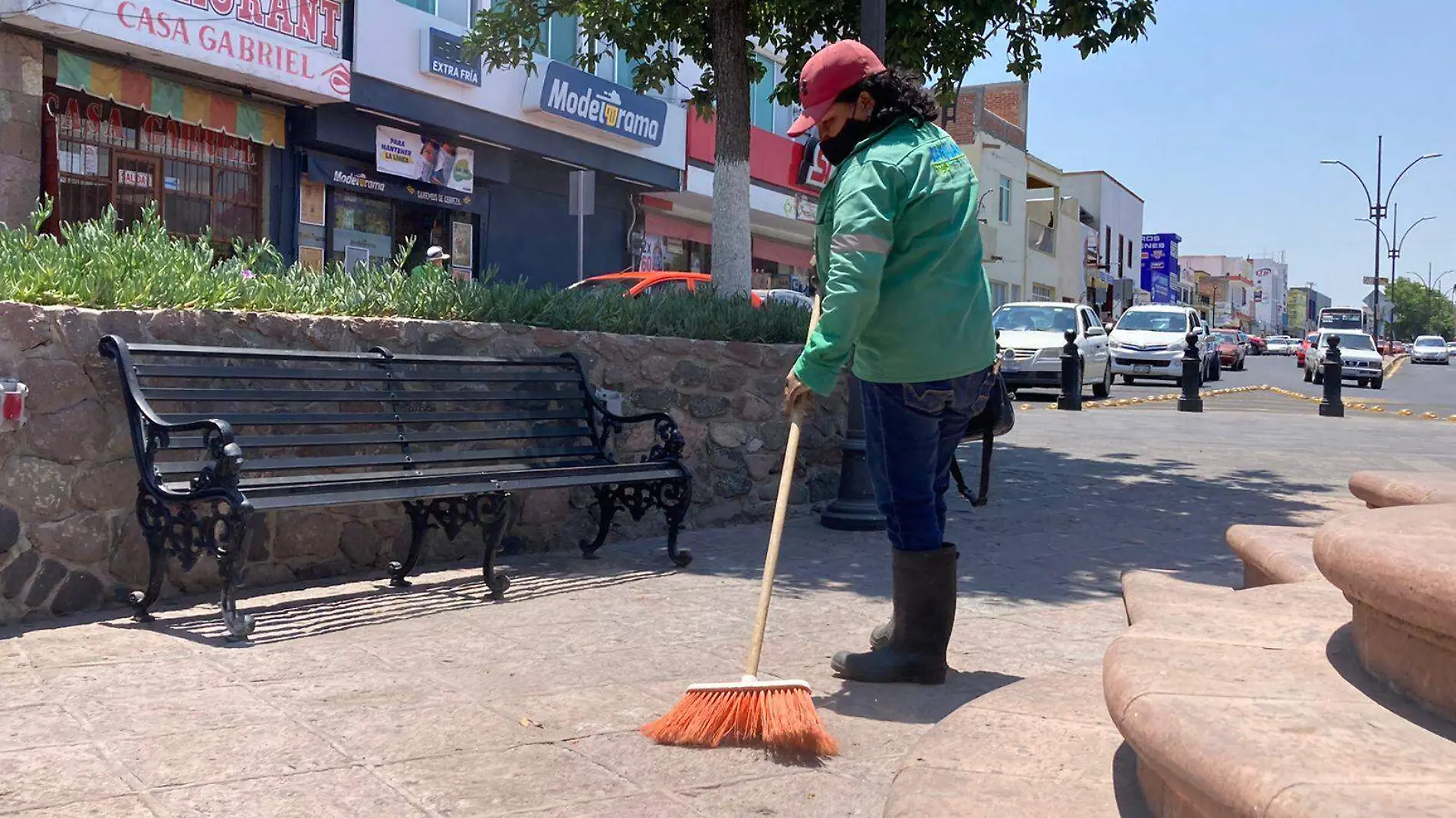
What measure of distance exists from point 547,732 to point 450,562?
8.60 feet

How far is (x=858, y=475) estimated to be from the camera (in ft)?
23.3

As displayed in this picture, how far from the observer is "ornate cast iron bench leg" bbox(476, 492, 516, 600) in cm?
505

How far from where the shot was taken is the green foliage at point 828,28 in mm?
9297

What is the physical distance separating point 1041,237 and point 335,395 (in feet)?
158

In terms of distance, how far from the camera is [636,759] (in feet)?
10.3

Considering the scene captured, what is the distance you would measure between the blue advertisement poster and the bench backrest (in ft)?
259

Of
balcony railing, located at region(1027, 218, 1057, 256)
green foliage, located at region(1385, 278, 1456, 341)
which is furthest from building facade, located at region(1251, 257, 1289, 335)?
balcony railing, located at region(1027, 218, 1057, 256)

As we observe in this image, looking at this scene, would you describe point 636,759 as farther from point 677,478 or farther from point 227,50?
point 227,50

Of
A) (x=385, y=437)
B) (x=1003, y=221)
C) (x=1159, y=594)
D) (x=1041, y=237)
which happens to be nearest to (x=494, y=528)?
(x=385, y=437)

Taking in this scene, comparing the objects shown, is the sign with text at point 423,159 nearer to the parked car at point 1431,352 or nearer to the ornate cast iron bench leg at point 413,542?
the ornate cast iron bench leg at point 413,542

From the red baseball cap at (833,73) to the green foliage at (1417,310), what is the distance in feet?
485

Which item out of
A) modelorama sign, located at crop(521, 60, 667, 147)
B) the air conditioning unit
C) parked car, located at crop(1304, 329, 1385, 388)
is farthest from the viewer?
the air conditioning unit

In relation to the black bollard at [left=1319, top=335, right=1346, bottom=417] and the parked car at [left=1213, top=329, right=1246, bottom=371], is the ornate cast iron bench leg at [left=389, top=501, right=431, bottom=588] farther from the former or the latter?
the parked car at [left=1213, top=329, right=1246, bottom=371]

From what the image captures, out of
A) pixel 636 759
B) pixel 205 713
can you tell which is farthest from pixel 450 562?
pixel 636 759
